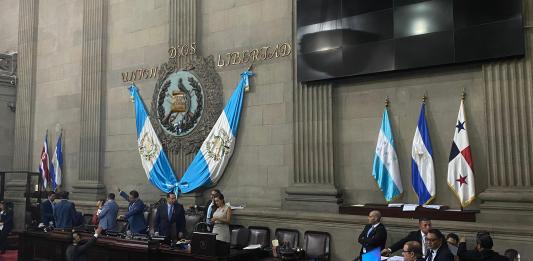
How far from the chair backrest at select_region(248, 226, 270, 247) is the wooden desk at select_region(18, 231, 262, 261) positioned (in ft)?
3.98

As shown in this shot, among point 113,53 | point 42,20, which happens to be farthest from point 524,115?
point 42,20

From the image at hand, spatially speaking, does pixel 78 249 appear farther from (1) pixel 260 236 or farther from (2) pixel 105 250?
(1) pixel 260 236

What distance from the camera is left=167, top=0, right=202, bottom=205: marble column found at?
35.9 ft

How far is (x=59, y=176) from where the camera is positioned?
13.6 metres

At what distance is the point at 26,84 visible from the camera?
15.0 meters

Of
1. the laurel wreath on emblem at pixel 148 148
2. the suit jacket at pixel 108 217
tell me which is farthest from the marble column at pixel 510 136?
the laurel wreath on emblem at pixel 148 148

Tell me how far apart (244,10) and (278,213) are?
4.36 meters

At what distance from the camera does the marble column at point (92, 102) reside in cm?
1262

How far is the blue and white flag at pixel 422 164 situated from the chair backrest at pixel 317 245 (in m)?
1.64

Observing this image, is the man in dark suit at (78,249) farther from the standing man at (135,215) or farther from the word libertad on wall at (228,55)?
the word libertad on wall at (228,55)

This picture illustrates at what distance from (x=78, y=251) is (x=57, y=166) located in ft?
20.5

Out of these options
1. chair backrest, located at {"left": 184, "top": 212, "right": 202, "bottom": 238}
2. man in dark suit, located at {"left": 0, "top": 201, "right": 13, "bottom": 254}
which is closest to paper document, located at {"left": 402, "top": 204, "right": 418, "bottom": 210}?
chair backrest, located at {"left": 184, "top": 212, "right": 202, "bottom": 238}

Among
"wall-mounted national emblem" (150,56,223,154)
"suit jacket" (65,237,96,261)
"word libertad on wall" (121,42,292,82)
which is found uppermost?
"word libertad on wall" (121,42,292,82)

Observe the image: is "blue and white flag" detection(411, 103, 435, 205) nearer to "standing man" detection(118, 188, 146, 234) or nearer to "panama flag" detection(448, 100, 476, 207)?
"panama flag" detection(448, 100, 476, 207)
